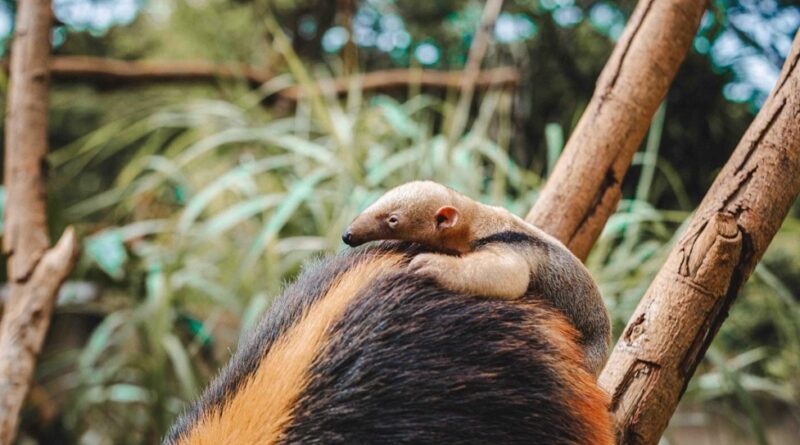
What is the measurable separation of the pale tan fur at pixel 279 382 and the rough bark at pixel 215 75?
2489mm

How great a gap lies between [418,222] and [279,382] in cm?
33

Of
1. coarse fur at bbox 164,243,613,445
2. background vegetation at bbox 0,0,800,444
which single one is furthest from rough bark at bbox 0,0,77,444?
coarse fur at bbox 164,243,613,445

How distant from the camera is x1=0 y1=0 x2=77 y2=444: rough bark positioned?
1605 millimetres

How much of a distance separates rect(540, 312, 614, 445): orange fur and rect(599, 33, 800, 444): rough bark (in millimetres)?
72

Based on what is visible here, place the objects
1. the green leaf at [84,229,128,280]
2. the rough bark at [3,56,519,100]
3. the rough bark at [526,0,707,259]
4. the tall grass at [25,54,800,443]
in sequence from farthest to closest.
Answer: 1. the rough bark at [3,56,519,100]
2. the green leaf at [84,229,128,280]
3. the tall grass at [25,54,800,443]
4. the rough bark at [526,0,707,259]

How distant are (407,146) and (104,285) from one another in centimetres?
142

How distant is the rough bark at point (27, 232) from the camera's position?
63.2 inches

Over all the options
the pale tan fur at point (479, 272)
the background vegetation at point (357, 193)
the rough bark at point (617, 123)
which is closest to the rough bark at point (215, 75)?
the background vegetation at point (357, 193)

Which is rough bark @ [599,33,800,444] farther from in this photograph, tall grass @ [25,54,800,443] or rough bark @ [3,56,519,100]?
rough bark @ [3,56,519,100]

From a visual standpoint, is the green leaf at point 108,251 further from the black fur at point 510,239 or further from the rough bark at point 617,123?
the black fur at point 510,239

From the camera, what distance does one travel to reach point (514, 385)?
96 centimetres

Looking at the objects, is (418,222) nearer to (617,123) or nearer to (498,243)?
(498,243)

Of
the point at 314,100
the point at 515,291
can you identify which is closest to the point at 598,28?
the point at 314,100

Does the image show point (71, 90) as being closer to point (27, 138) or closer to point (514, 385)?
point (27, 138)
